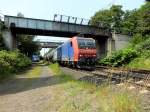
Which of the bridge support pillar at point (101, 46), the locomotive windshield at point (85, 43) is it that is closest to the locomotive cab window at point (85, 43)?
the locomotive windshield at point (85, 43)

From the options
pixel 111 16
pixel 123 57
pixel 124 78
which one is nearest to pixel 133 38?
pixel 123 57

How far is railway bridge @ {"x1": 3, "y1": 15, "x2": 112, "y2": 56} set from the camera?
164ft

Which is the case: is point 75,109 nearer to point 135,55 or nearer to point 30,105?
point 30,105

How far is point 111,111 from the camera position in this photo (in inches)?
272

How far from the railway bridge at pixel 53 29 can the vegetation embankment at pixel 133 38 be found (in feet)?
9.28

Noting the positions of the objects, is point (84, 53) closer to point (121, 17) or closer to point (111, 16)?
point (111, 16)

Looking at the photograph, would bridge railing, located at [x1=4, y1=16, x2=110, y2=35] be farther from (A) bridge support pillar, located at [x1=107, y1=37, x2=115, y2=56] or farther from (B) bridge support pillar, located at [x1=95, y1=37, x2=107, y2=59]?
(B) bridge support pillar, located at [x1=95, y1=37, x2=107, y2=59]

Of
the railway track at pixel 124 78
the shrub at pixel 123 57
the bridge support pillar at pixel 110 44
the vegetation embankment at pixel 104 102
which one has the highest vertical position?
the bridge support pillar at pixel 110 44

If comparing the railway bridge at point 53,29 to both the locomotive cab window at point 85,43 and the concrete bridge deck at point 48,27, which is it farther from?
the locomotive cab window at point 85,43

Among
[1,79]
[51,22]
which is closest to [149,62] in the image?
[1,79]

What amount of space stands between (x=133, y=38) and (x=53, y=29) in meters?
14.1

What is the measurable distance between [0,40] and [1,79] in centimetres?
2590

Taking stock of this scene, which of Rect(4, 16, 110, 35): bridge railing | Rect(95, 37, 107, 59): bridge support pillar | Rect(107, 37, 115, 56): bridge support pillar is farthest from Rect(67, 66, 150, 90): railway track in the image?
Rect(95, 37, 107, 59): bridge support pillar

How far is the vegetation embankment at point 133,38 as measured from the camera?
33750 millimetres
